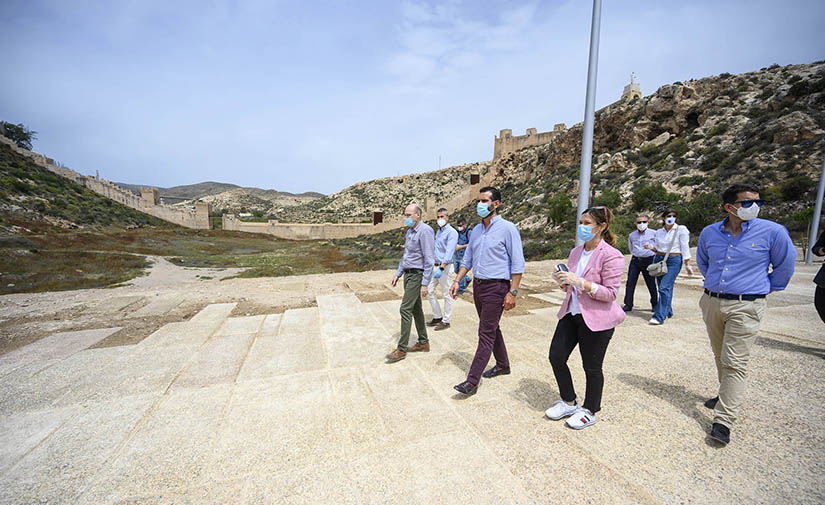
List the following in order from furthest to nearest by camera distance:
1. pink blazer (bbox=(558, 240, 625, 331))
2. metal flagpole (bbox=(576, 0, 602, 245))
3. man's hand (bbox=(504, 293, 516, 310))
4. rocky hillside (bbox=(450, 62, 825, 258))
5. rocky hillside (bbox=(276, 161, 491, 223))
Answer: rocky hillside (bbox=(276, 161, 491, 223)) → rocky hillside (bbox=(450, 62, 825, 258)) → metal flagpole (bbox=(576, 0, 602, 245)) → man's hand (bbox=(504, 293, 516, 310)) → pink blazer (bbox=(558, 240, 625, 331))

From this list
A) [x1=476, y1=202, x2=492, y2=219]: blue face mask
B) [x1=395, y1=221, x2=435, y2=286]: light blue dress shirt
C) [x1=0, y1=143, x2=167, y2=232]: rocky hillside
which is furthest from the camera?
[x1=0, y1=143, x2=167, y2=232]: rocky hillside

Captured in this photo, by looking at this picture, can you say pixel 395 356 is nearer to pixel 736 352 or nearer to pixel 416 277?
pixel 416 277

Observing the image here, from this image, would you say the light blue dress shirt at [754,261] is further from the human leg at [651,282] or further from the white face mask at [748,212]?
the human leg at [651,282]

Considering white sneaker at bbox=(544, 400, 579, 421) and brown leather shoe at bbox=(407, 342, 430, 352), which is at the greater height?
white sneaker at bbox=(544, 400, 579, 421)

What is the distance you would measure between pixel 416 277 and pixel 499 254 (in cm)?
129

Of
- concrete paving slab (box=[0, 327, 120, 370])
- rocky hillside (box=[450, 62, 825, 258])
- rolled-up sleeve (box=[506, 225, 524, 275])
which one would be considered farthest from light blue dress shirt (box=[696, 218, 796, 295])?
rocky hillside (box=[450, 62, 825, 258])

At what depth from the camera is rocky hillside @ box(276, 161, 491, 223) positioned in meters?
78.4

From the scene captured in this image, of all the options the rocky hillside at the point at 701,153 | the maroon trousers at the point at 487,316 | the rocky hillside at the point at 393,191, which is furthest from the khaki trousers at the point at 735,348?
the rocky hillside at the point at 393,191

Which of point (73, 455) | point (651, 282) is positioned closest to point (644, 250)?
point (651, 282)

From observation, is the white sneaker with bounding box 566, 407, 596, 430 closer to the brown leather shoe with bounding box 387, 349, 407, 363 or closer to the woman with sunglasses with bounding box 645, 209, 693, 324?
the brown leather shoe with bounding box 387, 349, 407, 363

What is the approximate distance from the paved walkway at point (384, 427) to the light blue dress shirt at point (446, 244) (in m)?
1.38

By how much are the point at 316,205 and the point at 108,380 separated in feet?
284

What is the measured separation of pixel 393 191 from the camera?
278 ft

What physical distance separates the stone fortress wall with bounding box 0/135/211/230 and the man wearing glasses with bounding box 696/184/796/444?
53405 mm
